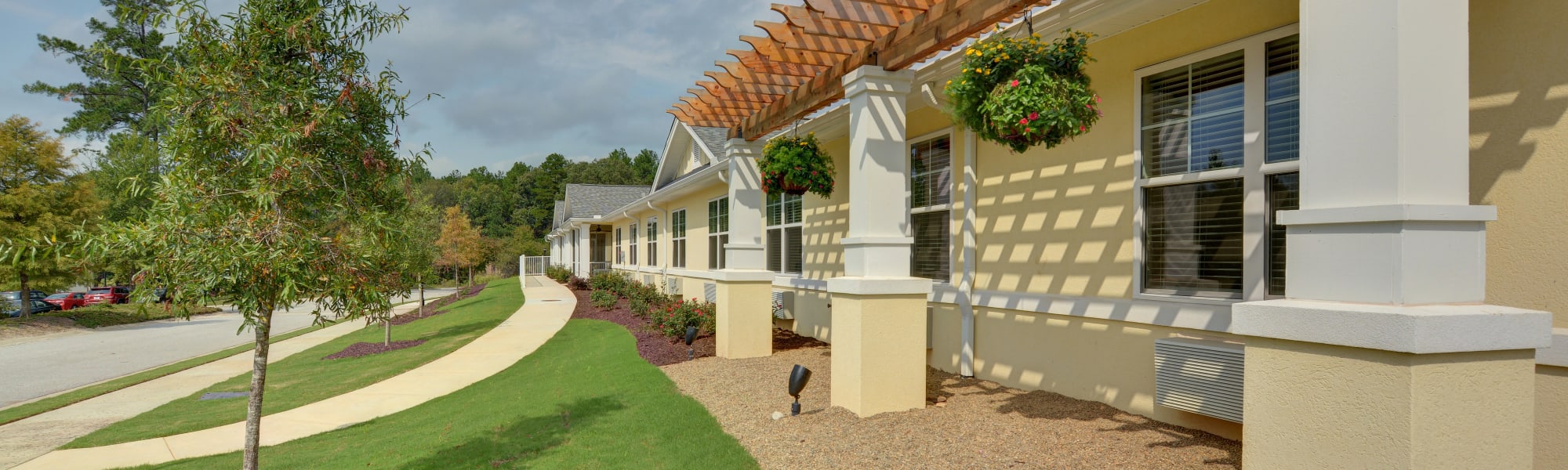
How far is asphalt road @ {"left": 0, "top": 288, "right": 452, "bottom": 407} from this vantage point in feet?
45.2

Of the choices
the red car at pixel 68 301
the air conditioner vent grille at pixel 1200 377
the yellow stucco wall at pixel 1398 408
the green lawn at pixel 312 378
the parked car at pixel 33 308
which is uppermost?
the yellow stucco wall at pixel 1398 408

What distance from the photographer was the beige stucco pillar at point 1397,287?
2359 mm

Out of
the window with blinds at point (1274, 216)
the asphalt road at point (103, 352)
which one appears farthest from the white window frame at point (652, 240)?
the window with blinds at point (1274, 216)

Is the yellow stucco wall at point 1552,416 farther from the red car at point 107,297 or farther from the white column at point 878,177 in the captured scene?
the red car at point 107,297

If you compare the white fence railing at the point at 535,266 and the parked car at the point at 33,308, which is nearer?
the parked car at the point at 33,308

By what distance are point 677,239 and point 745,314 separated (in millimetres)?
9574

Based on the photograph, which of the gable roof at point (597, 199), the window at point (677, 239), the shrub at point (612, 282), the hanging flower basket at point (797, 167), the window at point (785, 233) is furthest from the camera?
the gable roof at point (597, 199)

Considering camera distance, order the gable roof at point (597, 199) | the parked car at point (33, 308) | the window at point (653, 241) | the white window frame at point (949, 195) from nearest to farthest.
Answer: the white window frame at point (949, 195), the window at point (653, 241), the parked car at point (33, 308), the gable roof at point (597, 199)

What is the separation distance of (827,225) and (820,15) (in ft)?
15.5

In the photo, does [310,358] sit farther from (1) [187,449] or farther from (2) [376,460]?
(2) [376,460]

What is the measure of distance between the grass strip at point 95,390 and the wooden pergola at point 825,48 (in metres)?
7.96

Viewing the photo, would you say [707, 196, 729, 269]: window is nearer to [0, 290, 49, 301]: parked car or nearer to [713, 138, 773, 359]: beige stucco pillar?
[713, 138, 773, 359]: beige stucco pillar

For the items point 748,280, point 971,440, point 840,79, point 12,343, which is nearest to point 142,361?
point 12,343

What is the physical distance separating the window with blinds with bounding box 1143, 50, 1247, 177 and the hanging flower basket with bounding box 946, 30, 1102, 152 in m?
1.03
